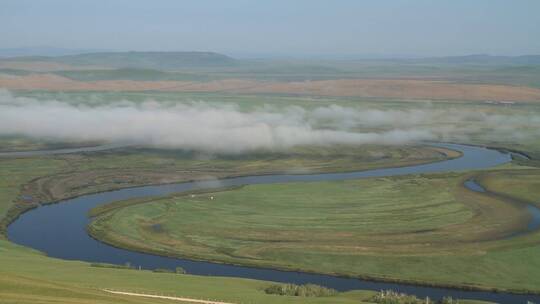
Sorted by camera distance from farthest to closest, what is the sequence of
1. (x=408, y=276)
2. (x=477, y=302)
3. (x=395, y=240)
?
(x=395, y=240) → (x=408, y=276) → (x=477, y=302)

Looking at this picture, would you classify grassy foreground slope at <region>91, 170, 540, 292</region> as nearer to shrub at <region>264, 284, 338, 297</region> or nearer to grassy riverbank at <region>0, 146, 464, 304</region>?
shrub at <region>264, 284, 338, 297</region>

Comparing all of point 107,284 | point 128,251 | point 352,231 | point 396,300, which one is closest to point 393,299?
point 396,300

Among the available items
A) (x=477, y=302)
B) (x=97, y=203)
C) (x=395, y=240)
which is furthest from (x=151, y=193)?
(x=477, y=302)

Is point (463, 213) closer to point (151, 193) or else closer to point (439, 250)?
point (439, 250)

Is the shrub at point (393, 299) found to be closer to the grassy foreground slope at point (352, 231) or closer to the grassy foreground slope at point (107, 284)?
the grassy foreground slope at point (107, 284)

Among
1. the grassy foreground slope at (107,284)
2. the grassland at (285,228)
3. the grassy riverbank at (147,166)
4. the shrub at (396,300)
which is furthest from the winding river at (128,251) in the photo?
the grassy foreground slope at (107,284)

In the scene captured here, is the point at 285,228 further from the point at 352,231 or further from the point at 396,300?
the point at 396,300
